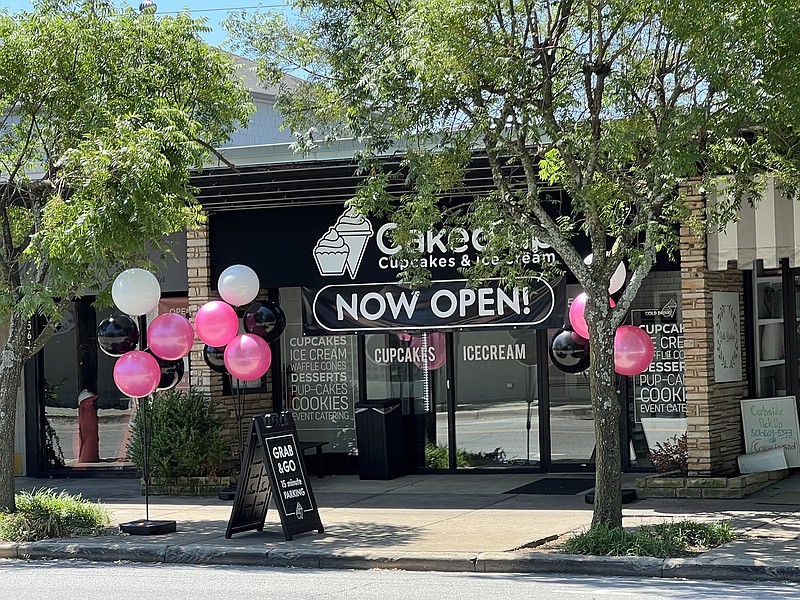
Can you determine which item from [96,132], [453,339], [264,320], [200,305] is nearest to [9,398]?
[264,320]

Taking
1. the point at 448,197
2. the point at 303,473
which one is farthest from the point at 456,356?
the point at 303,473

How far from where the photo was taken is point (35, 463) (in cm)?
1819

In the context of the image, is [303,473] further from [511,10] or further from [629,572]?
[511,10]

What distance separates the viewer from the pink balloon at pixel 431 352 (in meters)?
16.4

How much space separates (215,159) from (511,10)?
5422 millimetres

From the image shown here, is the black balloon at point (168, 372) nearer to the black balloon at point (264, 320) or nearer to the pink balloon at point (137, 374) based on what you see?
the black balloon at point (264, 320)

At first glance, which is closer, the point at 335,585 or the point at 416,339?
the point at 335,585

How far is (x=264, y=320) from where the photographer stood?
13562 millimetres

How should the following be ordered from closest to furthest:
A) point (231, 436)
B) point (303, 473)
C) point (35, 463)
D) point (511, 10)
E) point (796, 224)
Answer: point (511, 10), point (303, 473), point (796, 224), point (231, 436), point (35, 463)

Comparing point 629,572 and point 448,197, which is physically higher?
point 448,197

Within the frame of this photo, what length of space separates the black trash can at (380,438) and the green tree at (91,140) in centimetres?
414

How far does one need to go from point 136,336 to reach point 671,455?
22.6ft

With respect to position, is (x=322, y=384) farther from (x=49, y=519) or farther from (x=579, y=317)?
(x=579, y=317)

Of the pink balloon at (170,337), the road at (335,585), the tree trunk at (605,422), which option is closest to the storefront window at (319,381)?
the pink balloon at (170,337)
